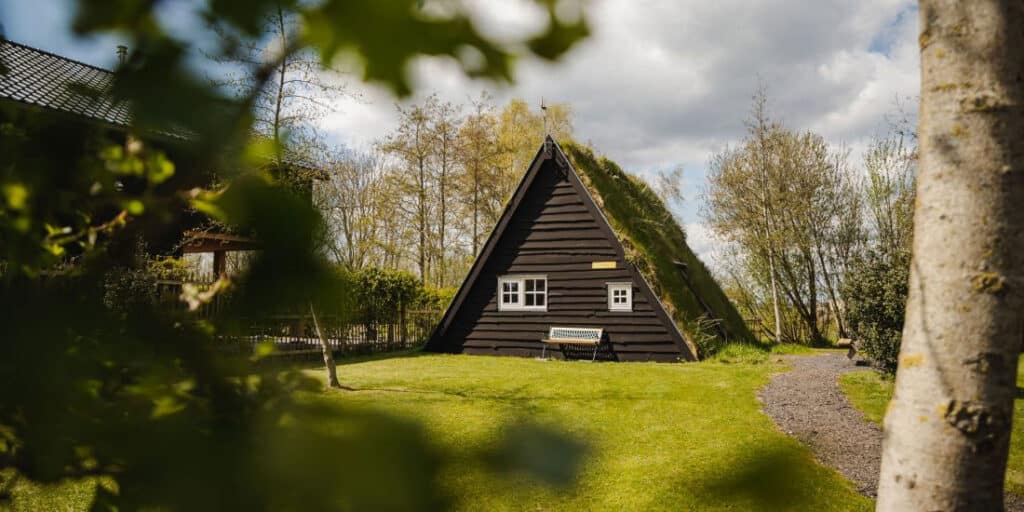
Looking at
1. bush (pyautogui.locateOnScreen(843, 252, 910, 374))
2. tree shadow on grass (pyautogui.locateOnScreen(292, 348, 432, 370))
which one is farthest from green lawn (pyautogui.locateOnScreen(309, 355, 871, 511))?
bush (pyautogui.locateOnScreen(843, 252, 910, 374))

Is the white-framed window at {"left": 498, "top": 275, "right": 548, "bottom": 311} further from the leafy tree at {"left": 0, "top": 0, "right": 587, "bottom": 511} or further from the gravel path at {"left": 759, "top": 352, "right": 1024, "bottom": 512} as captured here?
the leafy tree at {"left": 0, "top": 0, "right": 587, "bottom": 511}

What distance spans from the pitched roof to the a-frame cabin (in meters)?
0.05

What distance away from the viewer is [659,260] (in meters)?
13.6

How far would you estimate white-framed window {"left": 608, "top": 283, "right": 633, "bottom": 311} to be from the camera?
1305cm

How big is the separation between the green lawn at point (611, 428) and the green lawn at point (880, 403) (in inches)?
51.6

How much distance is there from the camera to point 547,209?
14.1 metres

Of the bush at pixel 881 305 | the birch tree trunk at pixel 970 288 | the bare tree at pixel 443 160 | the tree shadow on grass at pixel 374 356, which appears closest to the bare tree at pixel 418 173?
the bare tree at pixel 443 160

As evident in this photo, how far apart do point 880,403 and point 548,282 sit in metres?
7.58

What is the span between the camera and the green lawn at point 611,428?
0.43 m

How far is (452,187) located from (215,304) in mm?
23820

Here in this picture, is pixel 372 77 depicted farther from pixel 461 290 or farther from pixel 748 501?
pixel 461 290

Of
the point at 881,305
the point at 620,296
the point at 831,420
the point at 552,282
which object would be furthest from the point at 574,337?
the point at 831,420

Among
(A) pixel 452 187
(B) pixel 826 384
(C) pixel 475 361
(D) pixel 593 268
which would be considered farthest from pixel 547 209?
(A) pixel 452 187

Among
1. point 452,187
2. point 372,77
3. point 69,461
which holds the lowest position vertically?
point 69,461
